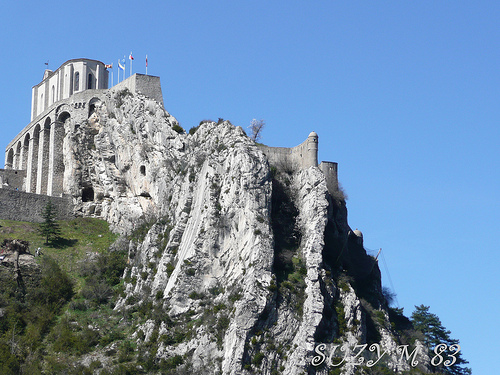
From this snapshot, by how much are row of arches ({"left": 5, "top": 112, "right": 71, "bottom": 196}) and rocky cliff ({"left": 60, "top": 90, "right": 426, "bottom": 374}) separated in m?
9.82

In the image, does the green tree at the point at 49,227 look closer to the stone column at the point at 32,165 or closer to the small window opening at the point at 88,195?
the small window opening at the point at 88,195

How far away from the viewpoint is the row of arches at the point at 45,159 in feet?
320

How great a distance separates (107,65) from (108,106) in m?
9.28

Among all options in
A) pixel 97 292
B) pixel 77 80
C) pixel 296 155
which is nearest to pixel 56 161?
pixel 77 80

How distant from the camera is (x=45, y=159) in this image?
98875 millimetres

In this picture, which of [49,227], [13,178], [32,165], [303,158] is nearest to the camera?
[303,158]

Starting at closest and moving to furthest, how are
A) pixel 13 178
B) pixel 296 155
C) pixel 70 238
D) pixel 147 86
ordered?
1. pixel 296 155
2. pixel 70 238
3. pixel 147 86
4. pixel 13 178

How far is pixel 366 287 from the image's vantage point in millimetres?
81188

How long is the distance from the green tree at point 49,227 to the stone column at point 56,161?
5769 mm

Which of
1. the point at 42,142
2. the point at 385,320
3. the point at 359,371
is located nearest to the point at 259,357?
the point at 359,371

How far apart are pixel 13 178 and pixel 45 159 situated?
17.7 ft

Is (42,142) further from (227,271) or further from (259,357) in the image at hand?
(259,357)

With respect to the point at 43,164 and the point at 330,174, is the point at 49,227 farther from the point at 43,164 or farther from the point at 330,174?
the point at 330,174

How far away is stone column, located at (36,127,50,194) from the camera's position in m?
98.4
